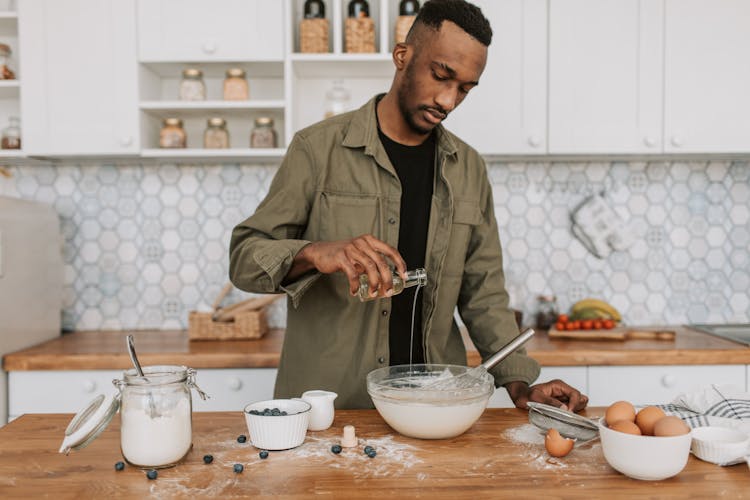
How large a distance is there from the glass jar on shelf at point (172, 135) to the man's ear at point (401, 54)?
132 centimetres

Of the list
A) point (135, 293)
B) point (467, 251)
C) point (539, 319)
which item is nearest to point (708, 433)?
point (467, 251)

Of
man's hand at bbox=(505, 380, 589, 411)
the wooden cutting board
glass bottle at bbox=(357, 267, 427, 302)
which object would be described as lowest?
the wooden cutting board

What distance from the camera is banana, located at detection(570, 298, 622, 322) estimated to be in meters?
2.93

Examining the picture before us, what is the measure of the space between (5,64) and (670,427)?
283 centimetres

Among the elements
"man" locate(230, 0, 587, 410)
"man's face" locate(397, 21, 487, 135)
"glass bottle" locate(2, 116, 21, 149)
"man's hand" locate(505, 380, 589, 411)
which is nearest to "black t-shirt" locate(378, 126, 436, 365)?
"man" locate(230, 0, 587, 410)

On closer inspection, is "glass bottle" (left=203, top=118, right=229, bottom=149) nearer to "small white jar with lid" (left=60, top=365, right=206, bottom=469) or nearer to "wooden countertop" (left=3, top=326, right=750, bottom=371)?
"wooden countertop" (left=3, top=326, right=750, bottom=371)

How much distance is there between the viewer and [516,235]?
3.09m

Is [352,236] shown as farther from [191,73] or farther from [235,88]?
[191,73]

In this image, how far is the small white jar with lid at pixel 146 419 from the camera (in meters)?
1.11

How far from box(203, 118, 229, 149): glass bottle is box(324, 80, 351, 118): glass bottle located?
0.43 meters

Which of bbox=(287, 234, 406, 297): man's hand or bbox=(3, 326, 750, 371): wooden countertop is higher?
bbox=(287, 234, 406, 297): man's hand

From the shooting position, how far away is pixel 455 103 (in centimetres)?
162

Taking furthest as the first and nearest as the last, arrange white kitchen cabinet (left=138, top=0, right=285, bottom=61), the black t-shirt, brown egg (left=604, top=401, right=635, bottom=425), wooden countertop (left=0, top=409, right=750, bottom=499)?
white kitchen cabinet (left=138, top=0, right=285, bottom=61)
the black t-shirt
brown egg (left=604, top=401, right=635, bottom=425)
wooden countertop (left=0, top=409, right=750, bottom=499)

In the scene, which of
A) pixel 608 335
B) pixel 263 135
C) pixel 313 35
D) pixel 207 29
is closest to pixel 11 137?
pixel 207 29
